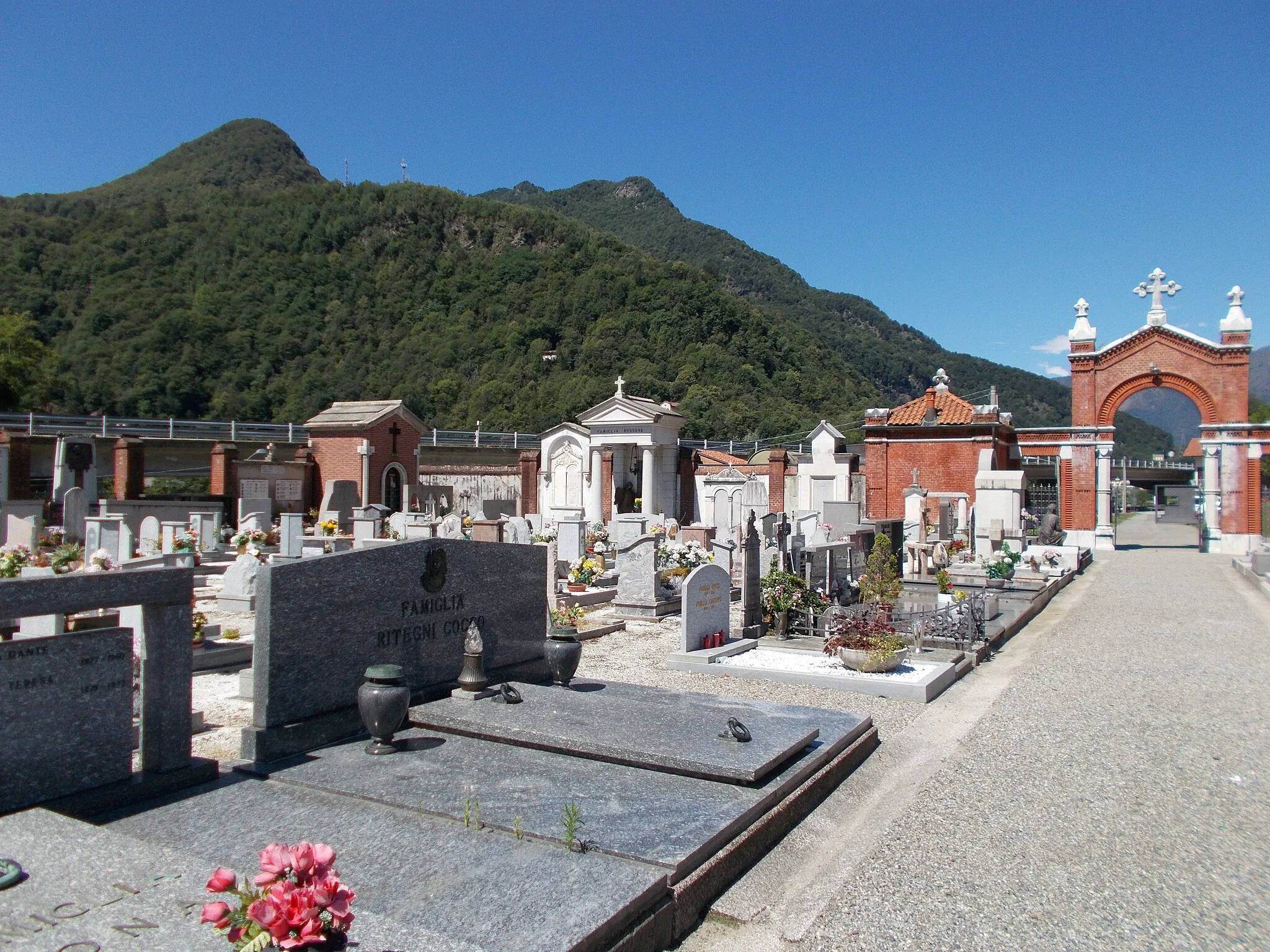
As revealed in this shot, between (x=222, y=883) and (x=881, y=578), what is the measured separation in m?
10.3

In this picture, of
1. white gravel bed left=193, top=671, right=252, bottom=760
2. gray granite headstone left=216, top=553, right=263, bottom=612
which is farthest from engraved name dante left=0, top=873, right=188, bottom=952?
gray granite headstone left=216, top=553, right=263, bottom=612

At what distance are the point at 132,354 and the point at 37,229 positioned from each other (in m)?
20.6

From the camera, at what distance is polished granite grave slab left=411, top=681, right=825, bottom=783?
4.95m

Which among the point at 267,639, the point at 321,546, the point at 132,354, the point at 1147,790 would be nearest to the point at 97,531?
the point at 321,546

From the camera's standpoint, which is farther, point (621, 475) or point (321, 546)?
point (621, 475)

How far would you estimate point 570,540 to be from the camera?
16.1 metres

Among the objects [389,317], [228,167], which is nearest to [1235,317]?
[389,317]

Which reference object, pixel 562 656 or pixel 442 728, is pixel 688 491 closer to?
pixel 562 656

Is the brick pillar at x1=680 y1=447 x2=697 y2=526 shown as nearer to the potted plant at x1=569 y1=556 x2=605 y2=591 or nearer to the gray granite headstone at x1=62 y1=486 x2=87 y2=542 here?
the potted plant at x1=569 y1=556 x2=605 y2=591

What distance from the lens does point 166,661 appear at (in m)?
4.26

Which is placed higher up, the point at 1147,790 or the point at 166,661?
the point at 166,661

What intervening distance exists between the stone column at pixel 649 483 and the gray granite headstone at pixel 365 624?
19.6 m

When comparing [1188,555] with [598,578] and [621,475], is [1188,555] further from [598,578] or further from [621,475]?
[598,578]

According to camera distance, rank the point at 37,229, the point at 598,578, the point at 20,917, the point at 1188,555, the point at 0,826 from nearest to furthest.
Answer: the point at 20,917, the point at 0,826, the point at 598,578, the point at 1188,555, the point at 37,229
